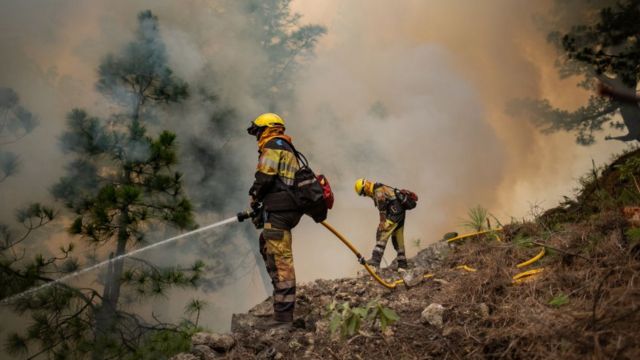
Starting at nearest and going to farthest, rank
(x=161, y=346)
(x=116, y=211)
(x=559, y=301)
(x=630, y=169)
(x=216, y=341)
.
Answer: (x=559, y=301) < (x=216, y=341) < (x=630, y=169) < (x=161, y=346) < (x=116, y=211)

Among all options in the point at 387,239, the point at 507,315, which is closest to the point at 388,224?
the point at 387,239

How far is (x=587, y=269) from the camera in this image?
321 centimetres

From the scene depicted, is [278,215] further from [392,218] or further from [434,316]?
[392,218]

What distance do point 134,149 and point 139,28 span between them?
399cm

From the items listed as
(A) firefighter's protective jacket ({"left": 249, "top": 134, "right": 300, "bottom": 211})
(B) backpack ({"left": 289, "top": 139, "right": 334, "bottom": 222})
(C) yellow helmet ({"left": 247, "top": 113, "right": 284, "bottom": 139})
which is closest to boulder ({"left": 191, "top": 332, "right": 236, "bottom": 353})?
(A) firefighter's protective jacket ({"left": 249, "top": 134, "right": 300, "bottom": 211})

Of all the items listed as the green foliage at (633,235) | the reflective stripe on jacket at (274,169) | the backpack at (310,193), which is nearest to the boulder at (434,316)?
the green foliage at (633,235)

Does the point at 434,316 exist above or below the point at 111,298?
below

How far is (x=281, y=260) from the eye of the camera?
4441mm

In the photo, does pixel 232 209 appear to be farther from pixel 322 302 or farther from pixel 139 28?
pixel 322 302

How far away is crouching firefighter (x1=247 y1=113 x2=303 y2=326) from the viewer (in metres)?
4.38

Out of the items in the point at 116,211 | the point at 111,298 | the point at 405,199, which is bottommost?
the point at 111,298

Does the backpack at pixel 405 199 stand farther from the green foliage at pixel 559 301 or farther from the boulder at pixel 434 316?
the green foliage at pixel 559 301

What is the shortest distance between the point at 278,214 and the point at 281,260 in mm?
415

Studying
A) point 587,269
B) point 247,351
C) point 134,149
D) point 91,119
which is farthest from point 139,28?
point 587,269
